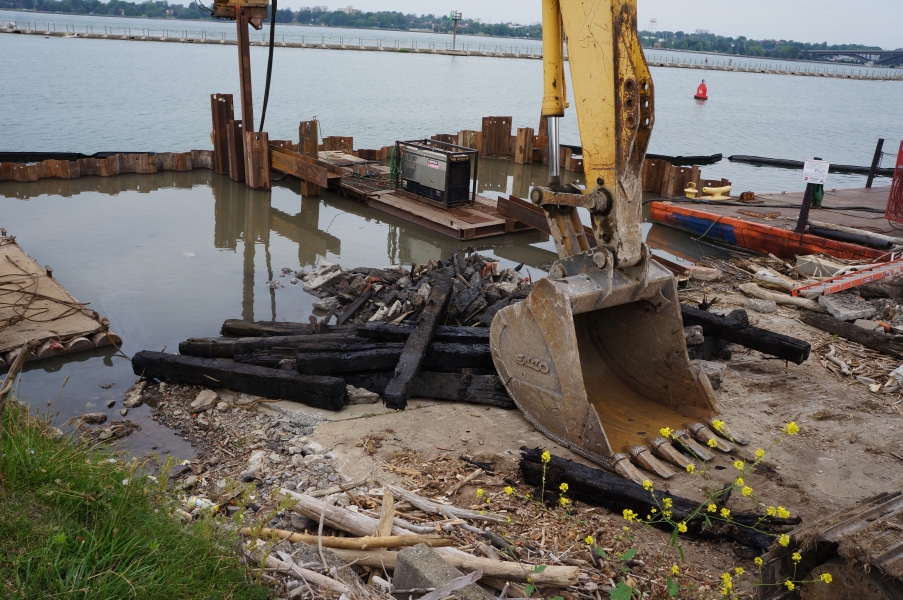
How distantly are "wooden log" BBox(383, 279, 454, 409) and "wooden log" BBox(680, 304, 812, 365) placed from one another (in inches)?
109

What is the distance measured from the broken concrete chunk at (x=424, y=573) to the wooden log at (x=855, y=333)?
21.7 feet

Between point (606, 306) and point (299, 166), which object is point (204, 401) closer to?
point (606, 306)

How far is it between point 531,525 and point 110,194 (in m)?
14.4

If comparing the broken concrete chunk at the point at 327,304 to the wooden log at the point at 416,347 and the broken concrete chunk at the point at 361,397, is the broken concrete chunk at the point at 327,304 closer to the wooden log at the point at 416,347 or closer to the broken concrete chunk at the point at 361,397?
the wooden log at the point at 416,347

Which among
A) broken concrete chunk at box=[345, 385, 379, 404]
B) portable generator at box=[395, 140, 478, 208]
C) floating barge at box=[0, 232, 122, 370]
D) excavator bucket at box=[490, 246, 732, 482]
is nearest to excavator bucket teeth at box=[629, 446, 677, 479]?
excavator bucket at box=[490, 246, 732, 482]

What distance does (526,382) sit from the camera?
6.00m

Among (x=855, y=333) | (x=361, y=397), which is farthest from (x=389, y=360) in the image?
(x=855, y=333)

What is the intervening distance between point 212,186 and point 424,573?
1532cm

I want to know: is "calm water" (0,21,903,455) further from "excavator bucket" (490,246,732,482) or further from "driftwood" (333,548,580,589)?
"excavator bucket" (490,246,732,482)

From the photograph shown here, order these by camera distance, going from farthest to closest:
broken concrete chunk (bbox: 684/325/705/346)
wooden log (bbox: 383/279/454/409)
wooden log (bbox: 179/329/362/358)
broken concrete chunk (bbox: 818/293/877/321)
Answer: broken concrete chunk (bbox: 818/293/877/321) → wooden log (bbox: 179/329/362/358) → broken concrete chunk (bbox: 684/325/705/346) → wooden log (bbox: 383/279/454/409)

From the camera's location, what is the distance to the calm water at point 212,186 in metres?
9.90

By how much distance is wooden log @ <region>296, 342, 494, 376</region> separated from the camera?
698cm

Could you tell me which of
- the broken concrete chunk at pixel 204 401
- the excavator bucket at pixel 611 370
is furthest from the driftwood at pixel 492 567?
the broken concrete chunk at pixel 204 401

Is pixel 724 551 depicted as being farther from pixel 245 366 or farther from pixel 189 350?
pixel 189 350
